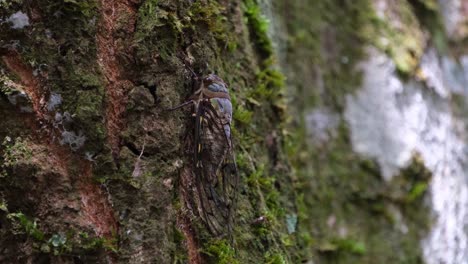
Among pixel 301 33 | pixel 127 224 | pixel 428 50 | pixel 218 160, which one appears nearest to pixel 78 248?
pixel 127 224

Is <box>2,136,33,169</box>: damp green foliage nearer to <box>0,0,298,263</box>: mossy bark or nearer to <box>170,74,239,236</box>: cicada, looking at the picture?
<box>0,0,298,263</box>: mossy bark

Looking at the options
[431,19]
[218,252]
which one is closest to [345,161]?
[431,19]

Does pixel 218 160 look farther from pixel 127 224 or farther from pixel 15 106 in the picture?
pixel 15 106

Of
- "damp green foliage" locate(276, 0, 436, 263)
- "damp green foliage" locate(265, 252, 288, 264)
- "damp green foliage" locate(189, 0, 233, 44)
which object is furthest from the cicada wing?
"damp green foliage" locate(276, 0, 436, 263)

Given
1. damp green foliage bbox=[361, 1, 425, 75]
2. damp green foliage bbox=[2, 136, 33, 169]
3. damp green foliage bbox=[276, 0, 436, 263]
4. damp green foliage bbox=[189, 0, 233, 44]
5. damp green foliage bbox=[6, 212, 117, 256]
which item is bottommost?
damp green foliage bbox=[276, 0, 436, 263]

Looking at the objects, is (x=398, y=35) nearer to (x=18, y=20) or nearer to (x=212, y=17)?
(x=212, y=17)

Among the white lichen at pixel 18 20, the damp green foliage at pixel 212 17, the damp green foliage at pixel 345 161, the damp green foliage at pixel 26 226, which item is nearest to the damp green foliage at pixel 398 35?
the damp green foliage at pixel 345 161

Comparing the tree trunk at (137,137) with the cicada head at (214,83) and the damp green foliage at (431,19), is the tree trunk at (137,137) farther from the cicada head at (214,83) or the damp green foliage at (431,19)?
the damp green foliage at (431,19)
